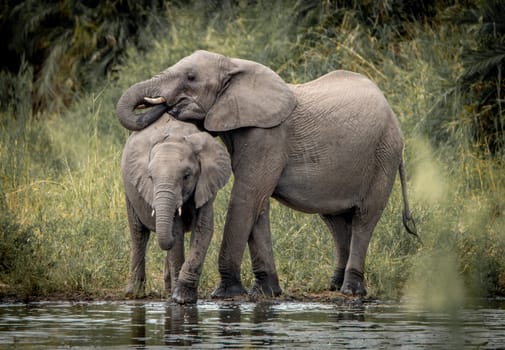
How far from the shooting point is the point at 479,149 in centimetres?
1448

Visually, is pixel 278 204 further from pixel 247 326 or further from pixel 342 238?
pixel 247 326

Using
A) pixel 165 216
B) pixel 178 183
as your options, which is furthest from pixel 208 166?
pixel 165 216

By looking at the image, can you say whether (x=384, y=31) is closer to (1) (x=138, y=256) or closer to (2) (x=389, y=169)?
(2) (x=389, y=169)

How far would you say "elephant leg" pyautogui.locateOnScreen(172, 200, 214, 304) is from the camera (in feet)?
30.9

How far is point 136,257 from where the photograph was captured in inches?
396

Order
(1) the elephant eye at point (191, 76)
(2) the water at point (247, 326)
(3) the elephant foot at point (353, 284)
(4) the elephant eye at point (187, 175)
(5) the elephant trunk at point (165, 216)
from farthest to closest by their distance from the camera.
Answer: (3) the elephant foot at point (353, 284)
(1) the elephant eye at point (191, 76)
(4) the elephant eye at point (187, 175)
(5) the elephant trunk at point (165, 216)
(2) the water at point (247, 326)

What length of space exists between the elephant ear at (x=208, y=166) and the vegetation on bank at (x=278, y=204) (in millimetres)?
1089

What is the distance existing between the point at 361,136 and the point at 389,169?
46cm

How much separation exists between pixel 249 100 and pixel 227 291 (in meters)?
1.52

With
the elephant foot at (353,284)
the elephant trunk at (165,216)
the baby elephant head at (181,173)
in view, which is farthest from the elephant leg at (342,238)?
the elephant trunk at (165,216)

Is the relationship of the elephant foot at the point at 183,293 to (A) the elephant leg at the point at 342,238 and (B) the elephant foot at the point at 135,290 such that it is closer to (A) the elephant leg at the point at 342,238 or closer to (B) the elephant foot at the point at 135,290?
(B) the elephant foot at the point at 135,290

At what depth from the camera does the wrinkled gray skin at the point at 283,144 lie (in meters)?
9.98

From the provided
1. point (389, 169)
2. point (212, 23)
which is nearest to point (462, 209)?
point (389, 169)

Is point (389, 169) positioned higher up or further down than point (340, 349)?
higher up
